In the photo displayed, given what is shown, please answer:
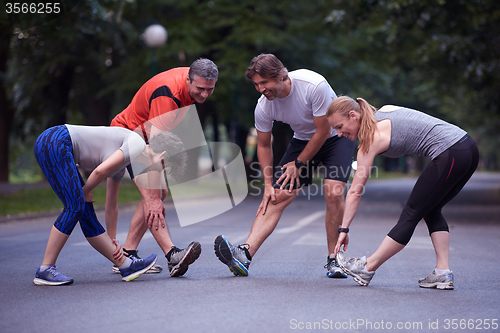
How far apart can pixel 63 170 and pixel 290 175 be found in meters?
1.91

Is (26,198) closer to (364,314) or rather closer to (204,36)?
(204,36)

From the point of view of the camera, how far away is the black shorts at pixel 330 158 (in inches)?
215

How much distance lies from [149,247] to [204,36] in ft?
49.7

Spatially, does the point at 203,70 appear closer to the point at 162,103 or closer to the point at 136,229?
the point at 162,103

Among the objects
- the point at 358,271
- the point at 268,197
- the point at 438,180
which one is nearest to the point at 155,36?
the point at 268,197

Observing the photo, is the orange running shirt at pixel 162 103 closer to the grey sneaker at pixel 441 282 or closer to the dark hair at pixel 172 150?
the dark hair at pixel 172 150

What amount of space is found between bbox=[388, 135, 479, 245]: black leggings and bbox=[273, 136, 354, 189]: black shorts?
2.61 feet

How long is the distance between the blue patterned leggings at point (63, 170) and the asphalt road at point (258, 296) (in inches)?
22.8

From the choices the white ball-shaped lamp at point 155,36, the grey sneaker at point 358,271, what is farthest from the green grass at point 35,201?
the grey sneaker at point 358,271

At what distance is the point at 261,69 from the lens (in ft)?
16.6

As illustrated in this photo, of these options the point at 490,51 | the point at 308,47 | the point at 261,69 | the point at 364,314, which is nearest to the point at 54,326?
the point at 364,314

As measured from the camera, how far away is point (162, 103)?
198 inches

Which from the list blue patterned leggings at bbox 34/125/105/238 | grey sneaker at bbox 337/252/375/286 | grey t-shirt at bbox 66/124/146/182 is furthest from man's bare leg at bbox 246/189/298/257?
blue patterned leggings at bbox 34/125/105/238

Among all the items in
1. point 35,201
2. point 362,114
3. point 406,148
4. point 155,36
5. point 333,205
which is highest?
point 155,36
